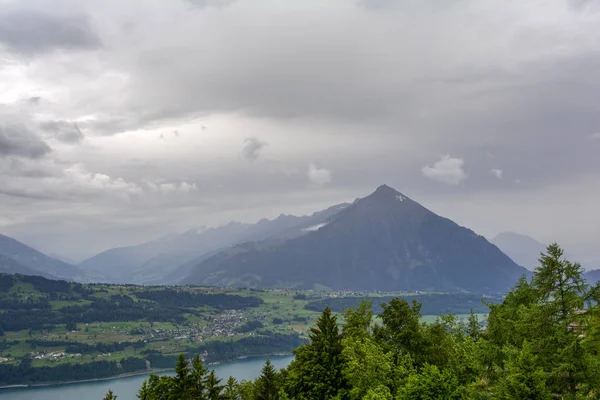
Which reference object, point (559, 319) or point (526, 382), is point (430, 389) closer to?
point (526, 382)

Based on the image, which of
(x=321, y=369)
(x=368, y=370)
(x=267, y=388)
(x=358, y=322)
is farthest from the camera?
(x=358, y=322)

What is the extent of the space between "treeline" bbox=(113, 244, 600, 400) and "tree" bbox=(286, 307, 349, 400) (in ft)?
0.35

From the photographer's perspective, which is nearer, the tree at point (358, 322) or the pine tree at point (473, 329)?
the tree at point (358, 322)

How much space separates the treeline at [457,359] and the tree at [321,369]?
11cm

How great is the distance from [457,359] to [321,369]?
569 inches

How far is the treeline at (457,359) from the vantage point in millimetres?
27656

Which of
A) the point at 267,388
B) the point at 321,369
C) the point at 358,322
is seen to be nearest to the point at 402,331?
the point at 358,322

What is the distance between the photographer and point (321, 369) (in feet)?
163

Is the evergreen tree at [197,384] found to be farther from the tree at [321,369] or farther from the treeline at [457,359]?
the tree at [321,369]

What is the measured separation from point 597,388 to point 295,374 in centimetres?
3061

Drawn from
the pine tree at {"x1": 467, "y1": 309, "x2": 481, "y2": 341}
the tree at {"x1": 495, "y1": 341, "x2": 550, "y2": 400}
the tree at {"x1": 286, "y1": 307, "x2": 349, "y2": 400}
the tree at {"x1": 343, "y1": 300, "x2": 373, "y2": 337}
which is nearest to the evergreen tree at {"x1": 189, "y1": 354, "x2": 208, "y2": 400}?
the tree at {"x1": 286, "y1": 307, "x2": 349, "y2": 400}

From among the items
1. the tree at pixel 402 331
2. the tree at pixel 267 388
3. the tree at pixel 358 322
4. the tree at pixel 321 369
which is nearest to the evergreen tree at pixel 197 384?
the tree at pixel 267 388

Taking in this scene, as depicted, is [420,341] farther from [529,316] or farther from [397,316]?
[529,316]

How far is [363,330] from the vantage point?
56344mm
